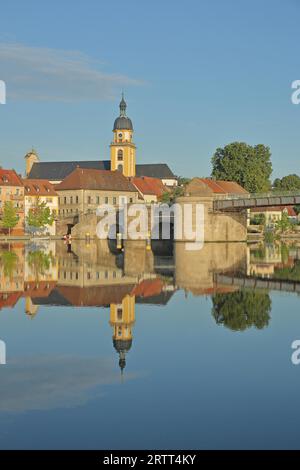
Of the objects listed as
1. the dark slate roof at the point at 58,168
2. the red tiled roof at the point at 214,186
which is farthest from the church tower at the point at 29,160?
the red tiled roof at the point at 214,186

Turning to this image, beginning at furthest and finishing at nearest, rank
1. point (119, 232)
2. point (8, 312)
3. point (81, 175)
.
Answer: point (81, 175)
point (119, 232)
point (8, 312)

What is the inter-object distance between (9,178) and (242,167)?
38.0m

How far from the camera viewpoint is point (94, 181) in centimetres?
12462

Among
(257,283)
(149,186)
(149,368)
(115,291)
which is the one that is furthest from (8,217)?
(149,368)

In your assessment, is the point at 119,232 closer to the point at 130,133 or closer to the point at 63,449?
the point at 130,133

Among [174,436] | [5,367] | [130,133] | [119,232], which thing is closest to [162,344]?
[5,367]

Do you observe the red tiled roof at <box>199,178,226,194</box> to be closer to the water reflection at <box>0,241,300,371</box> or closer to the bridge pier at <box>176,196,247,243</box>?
the bridge pier at <box>176,196,247,243</box>

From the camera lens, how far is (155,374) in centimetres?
1612

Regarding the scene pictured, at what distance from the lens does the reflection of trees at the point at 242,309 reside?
23.7m

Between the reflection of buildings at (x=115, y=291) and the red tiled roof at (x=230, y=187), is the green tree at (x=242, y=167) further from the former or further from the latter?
the reflection of buildings at (x=115, y=291)

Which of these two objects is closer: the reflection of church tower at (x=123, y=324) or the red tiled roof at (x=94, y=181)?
the reflection of church tower at (x=123, y=324)

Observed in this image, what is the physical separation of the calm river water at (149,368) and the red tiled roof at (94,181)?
8907cm

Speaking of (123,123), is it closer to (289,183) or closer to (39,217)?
(289,183)

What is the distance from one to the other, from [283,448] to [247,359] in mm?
6318
